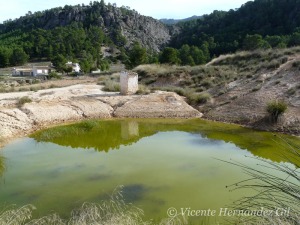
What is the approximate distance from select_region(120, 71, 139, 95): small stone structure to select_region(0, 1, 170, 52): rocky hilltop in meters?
78.8

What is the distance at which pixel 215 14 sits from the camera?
293 ft

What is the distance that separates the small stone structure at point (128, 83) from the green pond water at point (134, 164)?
4824mm

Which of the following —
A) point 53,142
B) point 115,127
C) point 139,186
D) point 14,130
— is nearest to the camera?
point 139,186

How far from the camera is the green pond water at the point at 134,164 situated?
26.9ft

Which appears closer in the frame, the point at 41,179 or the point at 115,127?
the point at 41,179

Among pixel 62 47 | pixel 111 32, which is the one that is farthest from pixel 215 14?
pixel 62 47

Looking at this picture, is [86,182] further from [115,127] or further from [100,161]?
[115,127]

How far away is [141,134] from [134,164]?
4800 millimetres

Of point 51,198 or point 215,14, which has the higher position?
point 215,14

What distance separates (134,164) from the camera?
10867mm

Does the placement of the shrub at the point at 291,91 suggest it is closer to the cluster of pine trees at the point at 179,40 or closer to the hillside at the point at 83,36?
the cluster of pine trees at the point at 179,40

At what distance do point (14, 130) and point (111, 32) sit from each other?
3593 inches

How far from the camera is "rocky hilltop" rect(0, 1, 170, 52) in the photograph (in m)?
105

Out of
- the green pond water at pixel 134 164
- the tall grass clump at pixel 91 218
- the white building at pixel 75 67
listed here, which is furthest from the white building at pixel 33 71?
the tall grass clump at pixel 91 218
